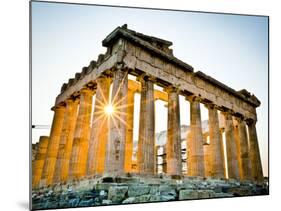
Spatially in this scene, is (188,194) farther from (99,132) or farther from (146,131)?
(99,132)

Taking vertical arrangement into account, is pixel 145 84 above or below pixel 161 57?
below

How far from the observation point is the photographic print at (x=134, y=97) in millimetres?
10734

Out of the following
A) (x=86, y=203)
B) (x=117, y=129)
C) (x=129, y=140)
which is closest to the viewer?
(x=86, y=203)

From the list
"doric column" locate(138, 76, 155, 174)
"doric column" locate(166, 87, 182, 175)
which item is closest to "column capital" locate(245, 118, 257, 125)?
"doric column" locate(166, 87, 182, 175)

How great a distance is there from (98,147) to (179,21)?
21.8ft

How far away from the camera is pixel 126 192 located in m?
10.5

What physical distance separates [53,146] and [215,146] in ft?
31.5

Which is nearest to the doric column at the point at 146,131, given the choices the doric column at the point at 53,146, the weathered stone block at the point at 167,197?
the weathered stone block at the point at 167,197

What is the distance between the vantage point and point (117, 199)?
10.3m

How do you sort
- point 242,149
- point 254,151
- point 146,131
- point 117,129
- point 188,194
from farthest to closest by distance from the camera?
point 242,149
point 254,151
point 146,131
point 117,129
point 188,194

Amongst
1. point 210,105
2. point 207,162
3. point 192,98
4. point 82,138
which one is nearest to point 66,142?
point 82,138
